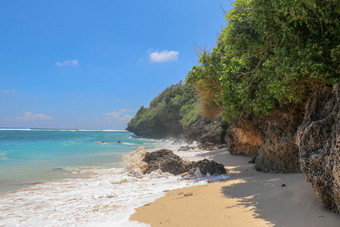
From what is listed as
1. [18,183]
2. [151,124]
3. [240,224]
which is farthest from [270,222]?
[151,124]

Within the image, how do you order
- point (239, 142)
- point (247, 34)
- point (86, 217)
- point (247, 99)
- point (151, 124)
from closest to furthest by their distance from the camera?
point (86, 217), point (247, 34), point (247, 99), point (239, 142), point (151, 124)

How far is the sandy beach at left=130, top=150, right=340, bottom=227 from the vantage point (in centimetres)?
393

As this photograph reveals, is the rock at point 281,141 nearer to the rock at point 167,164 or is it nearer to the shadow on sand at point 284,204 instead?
the shadow on sand at point 284,204

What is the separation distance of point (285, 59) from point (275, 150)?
399cm

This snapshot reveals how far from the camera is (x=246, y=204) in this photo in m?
5.05

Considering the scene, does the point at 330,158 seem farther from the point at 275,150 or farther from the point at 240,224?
the point at 275,150

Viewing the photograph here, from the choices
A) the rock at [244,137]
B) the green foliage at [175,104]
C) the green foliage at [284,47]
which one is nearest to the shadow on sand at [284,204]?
the green foliage at [284,47]

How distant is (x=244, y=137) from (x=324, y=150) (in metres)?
8.99

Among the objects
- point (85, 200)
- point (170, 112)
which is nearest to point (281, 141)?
point (85, 200)

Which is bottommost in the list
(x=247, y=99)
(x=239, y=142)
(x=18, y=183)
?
(x=18, y=183)

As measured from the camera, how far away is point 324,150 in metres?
4.09

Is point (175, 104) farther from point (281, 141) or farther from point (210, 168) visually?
point (281, 141)

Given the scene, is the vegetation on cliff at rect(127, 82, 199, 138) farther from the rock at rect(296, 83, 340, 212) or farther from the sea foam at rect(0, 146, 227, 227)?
the rock at rect(296, 83, 340, 212)

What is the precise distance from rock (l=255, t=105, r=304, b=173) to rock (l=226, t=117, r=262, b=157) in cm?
234
